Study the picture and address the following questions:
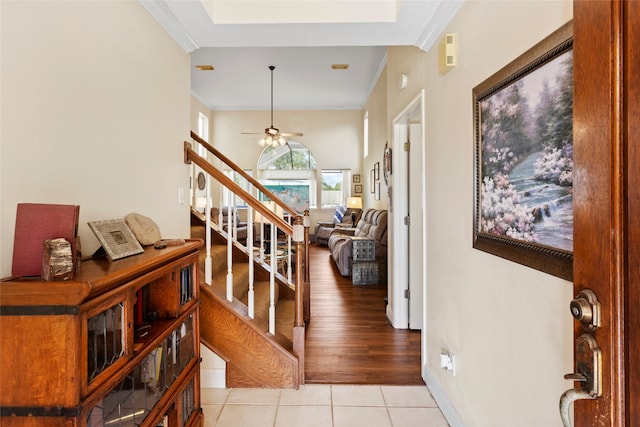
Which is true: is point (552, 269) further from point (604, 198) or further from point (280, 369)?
point (280, 369)

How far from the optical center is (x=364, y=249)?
520 cm

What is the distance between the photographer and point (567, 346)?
1116 mm

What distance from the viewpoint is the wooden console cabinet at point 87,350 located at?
92cm

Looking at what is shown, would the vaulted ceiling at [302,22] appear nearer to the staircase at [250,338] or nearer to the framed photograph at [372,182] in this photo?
the staircase at [250,338]

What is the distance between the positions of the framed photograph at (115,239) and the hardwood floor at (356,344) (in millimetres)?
1675

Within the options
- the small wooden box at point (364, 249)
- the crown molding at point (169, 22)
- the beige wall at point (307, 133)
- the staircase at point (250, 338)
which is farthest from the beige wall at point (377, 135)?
the staircase at point (250, 338)

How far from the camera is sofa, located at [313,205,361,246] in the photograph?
27.9ft

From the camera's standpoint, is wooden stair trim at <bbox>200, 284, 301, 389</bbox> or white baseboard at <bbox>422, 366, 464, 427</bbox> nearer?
white baseboard at <bbox>422, 366, 464, 427</bbox>

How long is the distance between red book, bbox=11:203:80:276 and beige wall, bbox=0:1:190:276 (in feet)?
0.54

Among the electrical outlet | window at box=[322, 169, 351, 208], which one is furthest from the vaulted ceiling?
window at box=[322, 169, 351, 208]

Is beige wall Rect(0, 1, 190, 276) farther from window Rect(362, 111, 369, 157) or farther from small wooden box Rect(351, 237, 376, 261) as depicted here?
window Rect(362, 111, 369, 157)

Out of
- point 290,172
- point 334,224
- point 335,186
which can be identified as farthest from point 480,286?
point 290,172

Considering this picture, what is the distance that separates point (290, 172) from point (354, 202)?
200 centimetres

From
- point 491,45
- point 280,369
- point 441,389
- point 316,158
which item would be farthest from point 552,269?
point 316,158
